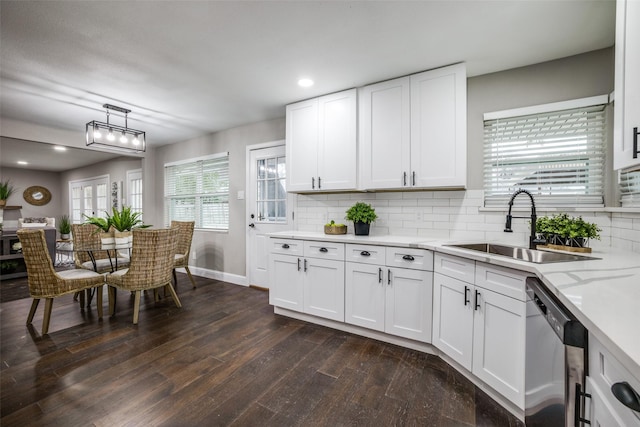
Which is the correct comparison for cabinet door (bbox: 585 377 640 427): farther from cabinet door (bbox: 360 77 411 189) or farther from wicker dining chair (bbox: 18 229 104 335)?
wicker dining chair (bbox: 18 229 104 335)

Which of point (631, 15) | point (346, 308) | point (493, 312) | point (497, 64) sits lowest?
point (346, 308)

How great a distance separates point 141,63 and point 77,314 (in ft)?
8.85

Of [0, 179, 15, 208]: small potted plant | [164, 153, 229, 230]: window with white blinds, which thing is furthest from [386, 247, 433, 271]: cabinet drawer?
[0, 179, 15, 208]: small potted plant

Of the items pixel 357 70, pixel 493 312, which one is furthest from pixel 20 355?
pixel 357 70

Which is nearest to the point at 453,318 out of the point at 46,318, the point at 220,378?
the point at 220,378

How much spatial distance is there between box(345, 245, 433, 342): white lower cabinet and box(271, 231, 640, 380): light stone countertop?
511mm

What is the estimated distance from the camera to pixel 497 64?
2320mm

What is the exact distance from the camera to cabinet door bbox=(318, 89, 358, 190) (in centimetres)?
277

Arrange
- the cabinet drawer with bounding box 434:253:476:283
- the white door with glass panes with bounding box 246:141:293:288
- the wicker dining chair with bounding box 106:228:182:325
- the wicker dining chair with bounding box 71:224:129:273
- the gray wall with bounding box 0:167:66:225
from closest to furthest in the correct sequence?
the cabinet drawer with bounding box 434:253:476:283, the wicker dining chair with bounding box 106:228:182:325, the wicker dining chair with bounding box 71:224:129:273, the white door with glass panes with bounding box 246:141:293:288, the gray wall with bounding box 0:167:66:225

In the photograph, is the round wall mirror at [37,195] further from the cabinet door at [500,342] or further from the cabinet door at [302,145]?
the cabinet door at [500,342]

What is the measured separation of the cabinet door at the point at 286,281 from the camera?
2752mm

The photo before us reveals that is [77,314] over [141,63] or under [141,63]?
under

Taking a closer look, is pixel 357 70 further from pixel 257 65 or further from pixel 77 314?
pixel 77 314

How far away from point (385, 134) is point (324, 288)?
1.62 metres
